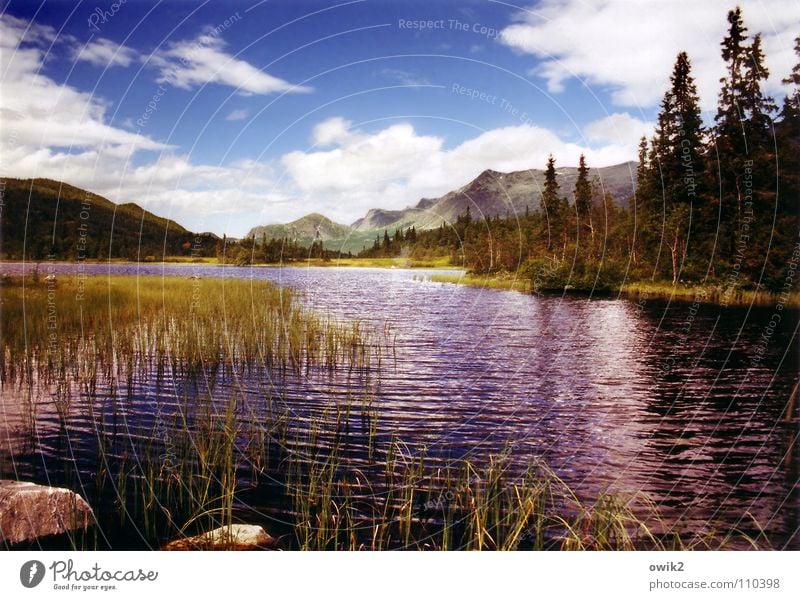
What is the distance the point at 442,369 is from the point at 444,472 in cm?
639

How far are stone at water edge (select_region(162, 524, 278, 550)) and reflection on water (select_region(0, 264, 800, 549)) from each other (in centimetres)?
63

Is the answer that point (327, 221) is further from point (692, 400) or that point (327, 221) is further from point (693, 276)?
point (693, 276)

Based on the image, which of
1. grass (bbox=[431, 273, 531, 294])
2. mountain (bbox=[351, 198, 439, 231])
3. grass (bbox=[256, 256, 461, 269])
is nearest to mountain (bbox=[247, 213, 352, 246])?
mountain (bbox=[351, 198, 439, 231])

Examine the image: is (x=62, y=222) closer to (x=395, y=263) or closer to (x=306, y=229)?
(x=306, y=229)

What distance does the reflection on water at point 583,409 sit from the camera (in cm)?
817

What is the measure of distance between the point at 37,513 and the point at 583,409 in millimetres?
10303

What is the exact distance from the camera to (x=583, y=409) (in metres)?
11.5

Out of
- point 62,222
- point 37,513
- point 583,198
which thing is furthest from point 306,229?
point 583,198

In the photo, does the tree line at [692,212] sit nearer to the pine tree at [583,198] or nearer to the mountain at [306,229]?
the pine tree at [583,198]

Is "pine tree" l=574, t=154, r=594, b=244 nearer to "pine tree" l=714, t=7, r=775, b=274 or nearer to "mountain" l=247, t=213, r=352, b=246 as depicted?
"pine tree" l=714, t=7, r=775, b=274

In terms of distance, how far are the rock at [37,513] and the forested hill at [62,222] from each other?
A: 16.8ft

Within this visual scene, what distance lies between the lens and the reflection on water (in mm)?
8172

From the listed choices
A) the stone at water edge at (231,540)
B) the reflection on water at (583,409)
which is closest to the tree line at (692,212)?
the reflection on water at (583,409)
